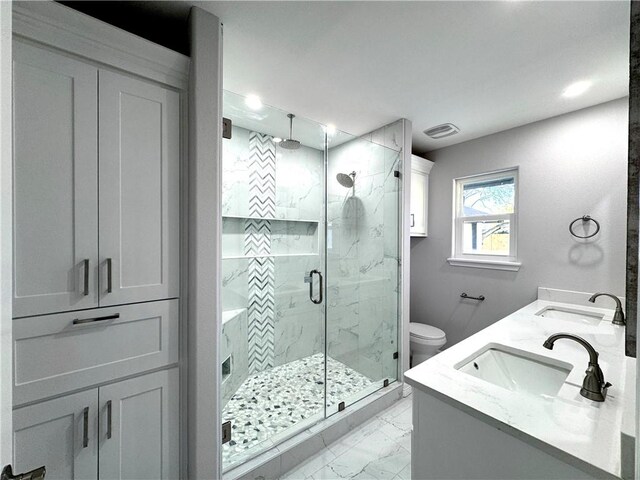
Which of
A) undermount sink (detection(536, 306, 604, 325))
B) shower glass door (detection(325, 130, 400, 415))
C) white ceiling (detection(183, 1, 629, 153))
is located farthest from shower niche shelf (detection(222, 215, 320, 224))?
undermount sink (detection(536, 306, 604, 325))

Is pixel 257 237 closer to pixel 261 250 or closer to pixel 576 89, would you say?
pixel 261 250

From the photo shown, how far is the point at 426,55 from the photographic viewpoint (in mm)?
1490

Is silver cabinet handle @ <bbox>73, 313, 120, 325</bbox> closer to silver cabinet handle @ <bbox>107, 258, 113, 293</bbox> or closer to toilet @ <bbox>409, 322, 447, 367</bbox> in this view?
silver cabinet handle @ <bbox>107, 258, 113, 293</bbox>

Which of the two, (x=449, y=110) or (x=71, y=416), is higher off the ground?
(x=449, y=110)

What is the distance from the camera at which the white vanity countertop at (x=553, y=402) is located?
0.68 metres

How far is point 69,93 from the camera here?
990 mm

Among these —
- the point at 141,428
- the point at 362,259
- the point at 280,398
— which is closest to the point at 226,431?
the point at 141,428

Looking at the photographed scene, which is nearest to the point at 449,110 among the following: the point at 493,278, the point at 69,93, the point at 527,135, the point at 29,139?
the point at 527,135

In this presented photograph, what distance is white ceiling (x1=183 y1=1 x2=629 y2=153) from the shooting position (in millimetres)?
1225

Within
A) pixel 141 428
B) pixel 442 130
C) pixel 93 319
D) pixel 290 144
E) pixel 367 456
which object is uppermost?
pixel 442 130

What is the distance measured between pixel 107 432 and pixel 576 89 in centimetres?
327

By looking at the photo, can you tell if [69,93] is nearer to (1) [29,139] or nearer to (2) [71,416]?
(1) [29,139]

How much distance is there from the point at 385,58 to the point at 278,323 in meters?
2.30

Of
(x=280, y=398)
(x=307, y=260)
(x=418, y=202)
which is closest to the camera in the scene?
(x=280, y=398)
